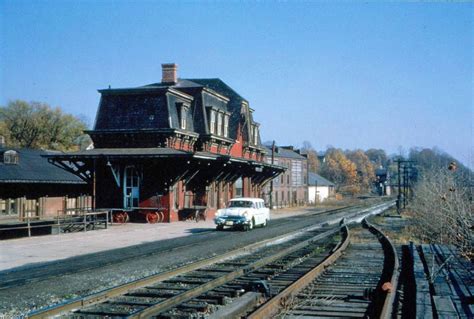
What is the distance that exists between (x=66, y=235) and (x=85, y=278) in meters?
13.2

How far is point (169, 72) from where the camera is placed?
44.2 meters

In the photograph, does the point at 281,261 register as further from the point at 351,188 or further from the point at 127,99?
the point at 351,188

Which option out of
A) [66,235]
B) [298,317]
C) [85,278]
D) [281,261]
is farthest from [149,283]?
[66,235]

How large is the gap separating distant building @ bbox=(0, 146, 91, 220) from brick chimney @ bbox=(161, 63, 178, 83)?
10.9 m

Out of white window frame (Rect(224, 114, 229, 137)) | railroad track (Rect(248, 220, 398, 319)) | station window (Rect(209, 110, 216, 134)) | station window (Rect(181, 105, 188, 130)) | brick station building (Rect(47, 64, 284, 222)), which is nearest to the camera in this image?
railroad track (Rect(248, 220, 398, 319))

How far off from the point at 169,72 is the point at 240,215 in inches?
777

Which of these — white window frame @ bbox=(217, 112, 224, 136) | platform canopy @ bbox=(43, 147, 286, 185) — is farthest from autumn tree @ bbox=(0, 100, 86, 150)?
platform canopy @ bbox=(43, 147, 286, 185)

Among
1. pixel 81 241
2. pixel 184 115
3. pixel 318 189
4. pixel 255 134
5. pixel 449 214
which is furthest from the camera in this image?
pixel 318 189

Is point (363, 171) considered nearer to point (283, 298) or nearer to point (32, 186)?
point (32, 186)

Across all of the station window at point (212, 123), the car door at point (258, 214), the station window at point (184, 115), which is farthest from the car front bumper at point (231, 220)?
the station window at point (212, 123)

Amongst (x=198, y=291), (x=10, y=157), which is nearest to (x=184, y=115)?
(x=10, y=157)

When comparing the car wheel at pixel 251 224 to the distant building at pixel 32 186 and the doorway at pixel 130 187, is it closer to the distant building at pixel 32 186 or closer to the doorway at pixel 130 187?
the doorway at pixel 130 187

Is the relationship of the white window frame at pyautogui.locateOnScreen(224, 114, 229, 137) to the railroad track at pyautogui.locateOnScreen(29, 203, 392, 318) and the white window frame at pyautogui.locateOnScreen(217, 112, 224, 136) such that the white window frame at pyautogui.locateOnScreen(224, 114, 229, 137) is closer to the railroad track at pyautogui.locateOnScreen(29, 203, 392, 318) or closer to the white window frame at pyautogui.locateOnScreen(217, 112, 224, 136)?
the white window frame at pyautogui.locateOnScreen(217, 112, 224, 136)

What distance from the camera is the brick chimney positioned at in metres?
44.0
